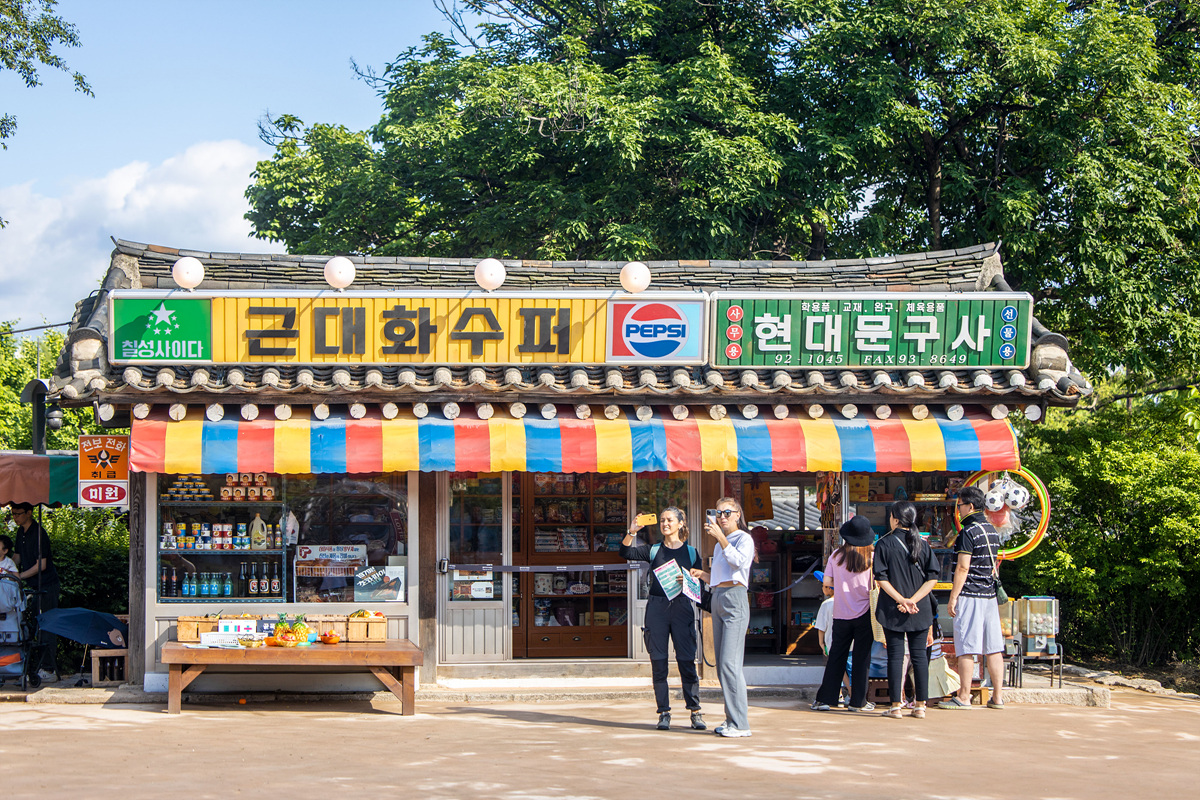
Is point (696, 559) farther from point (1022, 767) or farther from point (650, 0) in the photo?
point (650, 0)

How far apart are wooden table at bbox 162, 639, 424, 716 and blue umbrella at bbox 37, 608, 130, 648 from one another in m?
1.55

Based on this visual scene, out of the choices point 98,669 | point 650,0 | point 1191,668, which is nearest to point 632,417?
point 98,669

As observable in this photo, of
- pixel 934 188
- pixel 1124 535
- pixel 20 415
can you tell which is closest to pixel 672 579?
pixel 1124 535

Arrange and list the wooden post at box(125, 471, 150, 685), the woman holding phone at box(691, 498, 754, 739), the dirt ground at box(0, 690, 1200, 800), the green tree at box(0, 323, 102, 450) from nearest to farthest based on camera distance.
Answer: the dirt ground at box(0, 690, 1200, 800) < the woman holding phone at box(691, 498, 754, 739) < the wooden post at box(125, 471, 150, 685) < the green tree at box(0, 323, 102, 450)

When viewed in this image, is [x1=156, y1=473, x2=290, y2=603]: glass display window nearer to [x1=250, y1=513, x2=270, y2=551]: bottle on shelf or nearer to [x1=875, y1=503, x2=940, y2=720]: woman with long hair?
[x1=250, y1=513, x2=270, y2=551]: bottle on shelf

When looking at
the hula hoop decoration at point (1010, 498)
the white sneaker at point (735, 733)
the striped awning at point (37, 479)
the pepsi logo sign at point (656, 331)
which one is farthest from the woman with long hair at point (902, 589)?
the striped awning at point (37, 479)

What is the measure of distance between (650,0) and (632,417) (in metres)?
13.1

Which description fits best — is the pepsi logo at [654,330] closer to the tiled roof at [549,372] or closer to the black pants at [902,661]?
the tiled roof at [549,372]

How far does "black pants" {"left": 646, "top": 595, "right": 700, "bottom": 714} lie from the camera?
8703 mm

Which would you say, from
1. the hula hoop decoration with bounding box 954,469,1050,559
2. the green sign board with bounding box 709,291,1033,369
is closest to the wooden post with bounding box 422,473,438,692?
the green sign board with bounding box 709,291,1033,369

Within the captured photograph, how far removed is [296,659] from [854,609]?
4923 mm

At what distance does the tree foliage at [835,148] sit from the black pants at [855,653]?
886 cm

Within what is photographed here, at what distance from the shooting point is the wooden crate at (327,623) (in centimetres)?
1016

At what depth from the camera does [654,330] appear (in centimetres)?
1066
